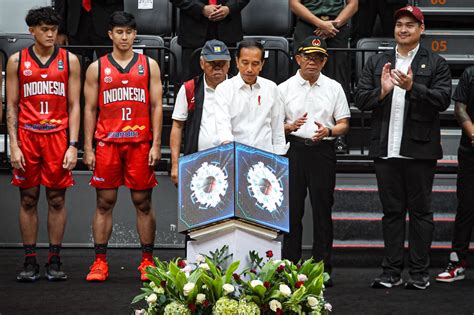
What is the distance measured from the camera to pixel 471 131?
9523 mm

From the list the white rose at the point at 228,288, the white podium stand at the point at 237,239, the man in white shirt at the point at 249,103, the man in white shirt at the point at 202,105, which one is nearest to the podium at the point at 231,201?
the white podium stand at the point at 237,239

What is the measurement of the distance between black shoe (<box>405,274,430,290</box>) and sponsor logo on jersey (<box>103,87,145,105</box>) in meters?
2.63

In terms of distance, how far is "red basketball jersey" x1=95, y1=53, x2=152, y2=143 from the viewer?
30.6ft

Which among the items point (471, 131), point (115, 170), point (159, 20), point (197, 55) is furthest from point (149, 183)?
point (159, 20)

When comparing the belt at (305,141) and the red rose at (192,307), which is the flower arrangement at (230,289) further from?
the belt at (305,141)

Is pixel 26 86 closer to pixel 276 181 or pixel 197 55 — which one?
pixel 197 55

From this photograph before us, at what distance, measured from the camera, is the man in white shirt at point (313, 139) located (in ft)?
29.9

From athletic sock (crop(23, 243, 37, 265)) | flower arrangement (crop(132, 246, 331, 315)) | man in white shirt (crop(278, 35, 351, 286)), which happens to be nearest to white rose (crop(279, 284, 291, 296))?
flower arrangement (crop(132, 246, 331, 315))

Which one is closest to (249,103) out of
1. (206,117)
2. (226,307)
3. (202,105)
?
(206,117)

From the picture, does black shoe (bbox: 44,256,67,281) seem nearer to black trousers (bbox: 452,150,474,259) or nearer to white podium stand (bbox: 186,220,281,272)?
white podium stand (bbox: 186,220,281,272)

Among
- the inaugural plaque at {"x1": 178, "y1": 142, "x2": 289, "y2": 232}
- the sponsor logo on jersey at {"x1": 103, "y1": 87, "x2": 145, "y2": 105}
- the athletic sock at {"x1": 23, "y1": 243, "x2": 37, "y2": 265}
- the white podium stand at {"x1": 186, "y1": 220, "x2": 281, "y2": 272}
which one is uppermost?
the sponsor logo on jersey at {"x1": 103, "y1": 87, "x2": 145, "y2": 105}

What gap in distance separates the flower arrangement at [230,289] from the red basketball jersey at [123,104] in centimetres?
→ 293

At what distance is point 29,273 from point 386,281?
9.44 feet

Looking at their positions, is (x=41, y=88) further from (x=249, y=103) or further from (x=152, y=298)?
(x=152, y=298)
